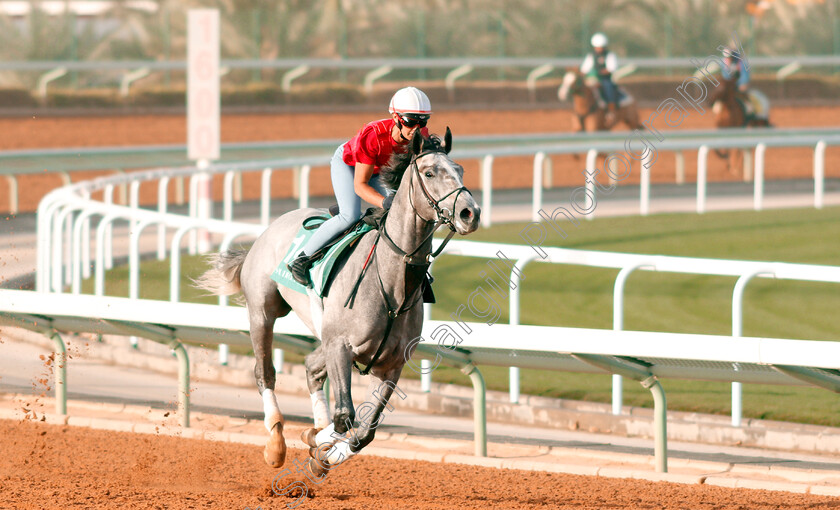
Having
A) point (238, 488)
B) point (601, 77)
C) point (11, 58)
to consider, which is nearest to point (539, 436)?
point (238, 488)

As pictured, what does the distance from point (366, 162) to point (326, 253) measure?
1.45 ft

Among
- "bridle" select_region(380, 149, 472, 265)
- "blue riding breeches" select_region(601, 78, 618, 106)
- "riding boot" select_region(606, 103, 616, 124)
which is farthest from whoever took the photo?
"riding boot" select_region(606, 103, 616, 124)

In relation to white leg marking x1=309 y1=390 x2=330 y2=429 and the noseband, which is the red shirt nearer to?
the noseband

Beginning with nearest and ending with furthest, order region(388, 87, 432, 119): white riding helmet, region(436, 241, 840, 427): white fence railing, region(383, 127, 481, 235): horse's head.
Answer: region(383, 127, 481, 235): horse's head, region(388, 87, 432, 119): white riding helmet, region(436, 241, 840, 427): white fence railing

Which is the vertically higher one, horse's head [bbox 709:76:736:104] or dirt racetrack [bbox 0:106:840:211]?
horse's head [bbox 709:76:736:104]

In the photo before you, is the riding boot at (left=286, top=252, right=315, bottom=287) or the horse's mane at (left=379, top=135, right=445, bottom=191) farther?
the riding boot at (left=286, top=252, right=315, bottom=287)

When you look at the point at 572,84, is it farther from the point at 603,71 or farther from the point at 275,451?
the point at 275,451

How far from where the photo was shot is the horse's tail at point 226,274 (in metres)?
6.77

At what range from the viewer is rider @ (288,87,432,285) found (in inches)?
213

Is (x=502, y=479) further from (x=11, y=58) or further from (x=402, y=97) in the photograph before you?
(x=11, y=58)

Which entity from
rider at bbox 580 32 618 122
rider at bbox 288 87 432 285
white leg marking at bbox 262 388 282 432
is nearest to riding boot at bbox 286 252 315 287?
rider at bbox 288 87 432 285

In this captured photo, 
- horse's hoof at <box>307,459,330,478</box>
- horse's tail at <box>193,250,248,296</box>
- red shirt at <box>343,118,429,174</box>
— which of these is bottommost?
horse's hoof at <box>307,459,330,478</box>

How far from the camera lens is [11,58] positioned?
27188 millimetres

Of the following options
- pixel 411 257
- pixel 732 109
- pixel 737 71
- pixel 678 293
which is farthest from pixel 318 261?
pixel 732 109
